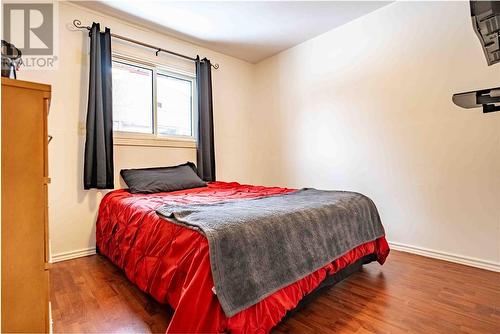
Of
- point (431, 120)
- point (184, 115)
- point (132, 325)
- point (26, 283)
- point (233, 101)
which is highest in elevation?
point (233, 101)

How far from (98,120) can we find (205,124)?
125 centimetres

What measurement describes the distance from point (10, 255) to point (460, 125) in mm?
3057

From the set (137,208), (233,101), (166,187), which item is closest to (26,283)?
(137,208)

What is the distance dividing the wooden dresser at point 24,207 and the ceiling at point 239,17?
84.9 inches

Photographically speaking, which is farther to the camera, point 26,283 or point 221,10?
point 221,10

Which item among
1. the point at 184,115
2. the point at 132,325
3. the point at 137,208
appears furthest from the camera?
the point at 184,115

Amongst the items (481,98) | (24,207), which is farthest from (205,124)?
(481,98)

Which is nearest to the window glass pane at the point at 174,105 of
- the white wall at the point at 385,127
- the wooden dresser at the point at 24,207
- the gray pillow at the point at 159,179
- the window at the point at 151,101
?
the window at the point at 151,101

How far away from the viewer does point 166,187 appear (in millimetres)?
2695

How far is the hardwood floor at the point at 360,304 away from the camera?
1.38 metres

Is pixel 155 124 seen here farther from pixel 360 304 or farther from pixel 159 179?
pixel 360 304

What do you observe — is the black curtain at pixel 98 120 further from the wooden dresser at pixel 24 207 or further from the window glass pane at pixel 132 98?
the wooden dresser at pixel 24 207

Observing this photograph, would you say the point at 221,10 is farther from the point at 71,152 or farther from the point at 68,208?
the point at 68,208

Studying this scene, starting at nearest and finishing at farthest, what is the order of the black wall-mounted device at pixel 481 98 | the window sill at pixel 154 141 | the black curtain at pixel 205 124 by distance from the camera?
the black wall-mounted device at pixel 481 98
the window sill at pixel 154 141
the black curtain at pixel 205 124
